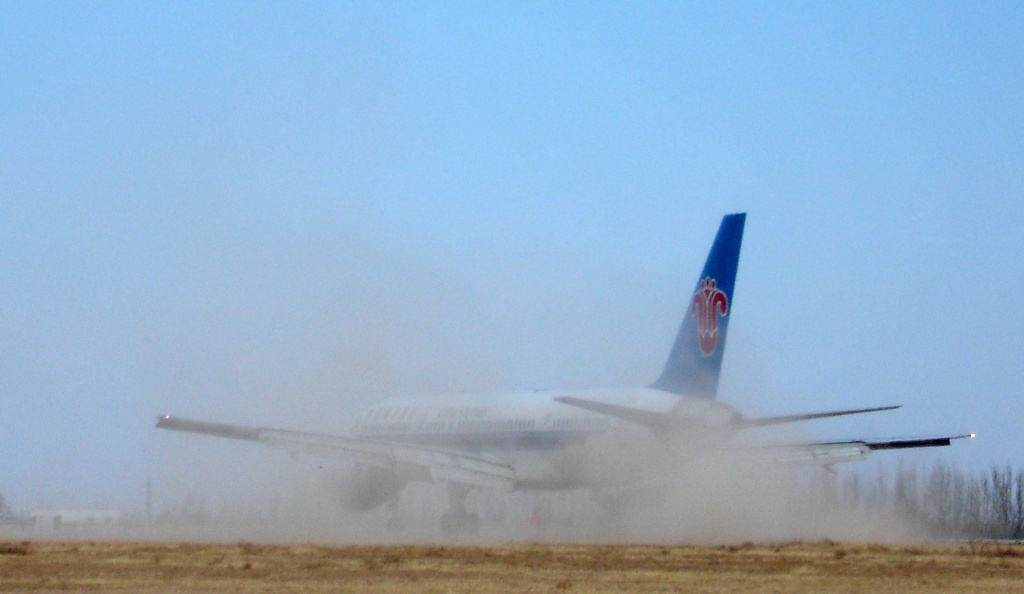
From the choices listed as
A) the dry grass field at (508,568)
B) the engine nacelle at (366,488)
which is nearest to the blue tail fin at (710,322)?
the engine nacelle at (366,488)

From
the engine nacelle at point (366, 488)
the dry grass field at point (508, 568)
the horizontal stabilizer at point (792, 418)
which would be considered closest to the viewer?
the dry grass field at point (508, 568)

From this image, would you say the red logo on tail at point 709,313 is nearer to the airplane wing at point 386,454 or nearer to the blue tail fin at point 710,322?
the blue tail fin at point 710,322

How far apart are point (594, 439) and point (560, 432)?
5.08 feet

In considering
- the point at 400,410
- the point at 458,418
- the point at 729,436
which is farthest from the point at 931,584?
the point at 400,410

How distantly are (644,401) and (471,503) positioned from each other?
10933 mm

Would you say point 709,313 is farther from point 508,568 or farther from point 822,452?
point 508,568

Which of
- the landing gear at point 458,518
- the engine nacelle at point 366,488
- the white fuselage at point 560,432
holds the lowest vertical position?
the landing gear at point 458,518

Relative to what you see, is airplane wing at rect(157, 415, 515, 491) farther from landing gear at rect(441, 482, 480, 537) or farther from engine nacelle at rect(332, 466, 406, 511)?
engine nacelle at rect(332, 466, 406, 511)

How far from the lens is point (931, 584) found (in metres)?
24.6

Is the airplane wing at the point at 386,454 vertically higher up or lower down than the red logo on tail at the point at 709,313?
lower down

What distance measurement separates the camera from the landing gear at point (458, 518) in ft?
157

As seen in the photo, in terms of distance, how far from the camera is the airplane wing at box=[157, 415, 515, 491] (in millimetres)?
46906

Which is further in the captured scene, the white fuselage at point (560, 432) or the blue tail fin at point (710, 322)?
the blue tail fin at point (710, 322)

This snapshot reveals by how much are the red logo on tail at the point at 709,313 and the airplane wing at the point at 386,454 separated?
8.06 m
